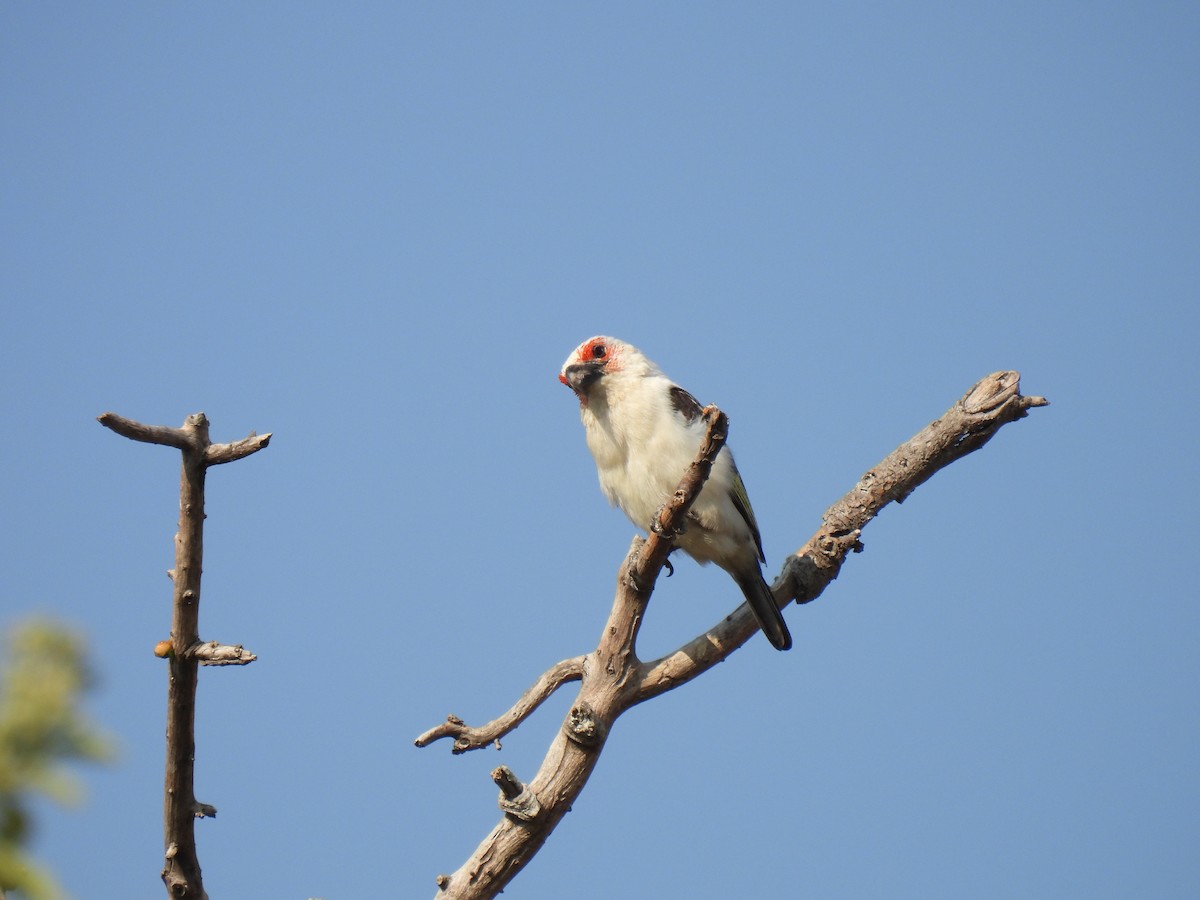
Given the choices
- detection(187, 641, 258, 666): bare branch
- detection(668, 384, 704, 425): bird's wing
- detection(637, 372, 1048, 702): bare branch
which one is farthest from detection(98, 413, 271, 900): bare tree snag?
detection(668, 384, 704, 425): bird's wing

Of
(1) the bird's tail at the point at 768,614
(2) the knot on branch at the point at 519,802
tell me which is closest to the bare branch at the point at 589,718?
(2) the knot on branch at the point at 519,802

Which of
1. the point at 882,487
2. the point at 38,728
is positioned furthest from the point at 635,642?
the point at 38,728

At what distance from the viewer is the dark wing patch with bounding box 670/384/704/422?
6.83 metres

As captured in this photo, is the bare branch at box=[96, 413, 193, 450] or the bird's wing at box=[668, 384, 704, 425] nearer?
the bare branch at box=[96, 413, 193, 450]

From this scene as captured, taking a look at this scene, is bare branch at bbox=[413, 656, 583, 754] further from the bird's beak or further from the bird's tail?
the bird's beak

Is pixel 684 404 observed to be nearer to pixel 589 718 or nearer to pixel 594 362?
pixel 594 362

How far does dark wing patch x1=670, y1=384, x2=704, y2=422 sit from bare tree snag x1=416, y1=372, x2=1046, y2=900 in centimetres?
102

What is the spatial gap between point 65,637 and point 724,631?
4.07 m

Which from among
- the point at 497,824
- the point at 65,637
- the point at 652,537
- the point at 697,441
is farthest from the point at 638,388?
the point at 65,637

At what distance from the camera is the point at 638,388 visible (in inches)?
272

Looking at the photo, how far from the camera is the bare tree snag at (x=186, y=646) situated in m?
4.11

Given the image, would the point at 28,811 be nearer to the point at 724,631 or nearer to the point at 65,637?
the point at 65,637

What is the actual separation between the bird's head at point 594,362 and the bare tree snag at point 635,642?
1.32 metres

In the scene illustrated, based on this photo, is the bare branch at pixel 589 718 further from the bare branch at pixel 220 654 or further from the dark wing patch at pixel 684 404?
the bare branch at pixel 220 654
